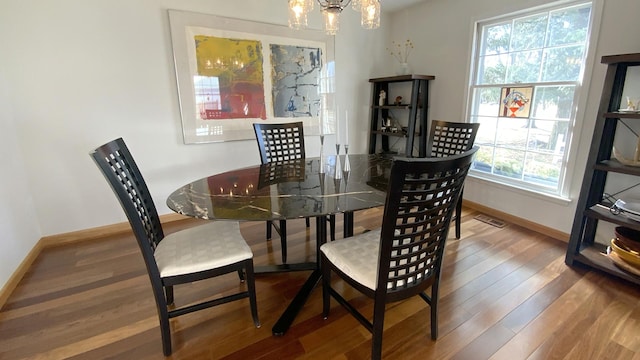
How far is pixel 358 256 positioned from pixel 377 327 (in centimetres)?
32

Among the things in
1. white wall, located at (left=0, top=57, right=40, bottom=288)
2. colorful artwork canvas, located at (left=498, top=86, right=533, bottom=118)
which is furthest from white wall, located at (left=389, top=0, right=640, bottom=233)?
white wall, located at (left=0, top=57, right=40, bottom=288)

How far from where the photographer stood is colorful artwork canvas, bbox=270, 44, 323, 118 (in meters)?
3.30

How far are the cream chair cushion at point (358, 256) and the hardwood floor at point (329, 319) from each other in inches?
17.2

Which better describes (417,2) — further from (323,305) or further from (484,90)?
(323,305)

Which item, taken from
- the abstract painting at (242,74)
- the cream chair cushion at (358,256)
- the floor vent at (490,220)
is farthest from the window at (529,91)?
the cream chair cushion at (358,256)

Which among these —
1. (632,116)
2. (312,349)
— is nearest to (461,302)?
(312,349)

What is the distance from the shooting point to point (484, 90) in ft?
10.5

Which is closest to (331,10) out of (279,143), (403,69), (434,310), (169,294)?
(279,143)

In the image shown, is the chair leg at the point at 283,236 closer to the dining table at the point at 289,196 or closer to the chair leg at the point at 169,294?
the dining table at the point at 289,196

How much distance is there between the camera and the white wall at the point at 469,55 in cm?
224

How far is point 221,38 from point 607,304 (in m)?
3.64

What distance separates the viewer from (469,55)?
321cm

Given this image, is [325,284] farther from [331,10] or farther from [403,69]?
[403,69]

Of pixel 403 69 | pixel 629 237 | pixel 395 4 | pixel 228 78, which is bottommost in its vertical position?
pixel 629 237
